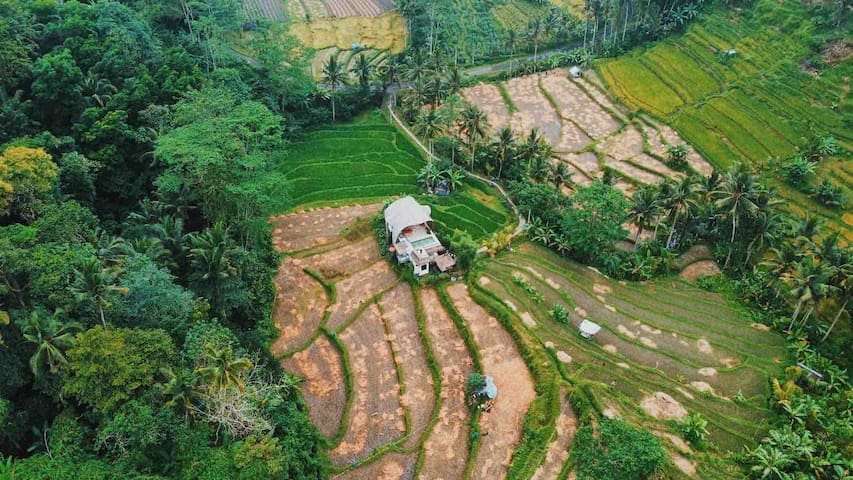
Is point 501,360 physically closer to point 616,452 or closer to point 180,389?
point 616,452

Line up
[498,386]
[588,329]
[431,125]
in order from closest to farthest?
[498,386], [588,329], [431,125]

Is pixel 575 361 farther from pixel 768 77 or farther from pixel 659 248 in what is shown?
pixel 768 77

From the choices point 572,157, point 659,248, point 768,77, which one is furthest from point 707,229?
point 768,77

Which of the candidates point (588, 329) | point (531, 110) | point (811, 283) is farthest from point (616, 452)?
point (531, 110)

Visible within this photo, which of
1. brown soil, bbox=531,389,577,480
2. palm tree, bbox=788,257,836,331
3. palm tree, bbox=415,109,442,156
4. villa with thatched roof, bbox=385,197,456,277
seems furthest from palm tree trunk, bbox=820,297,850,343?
palm tree, bbox=415,109,442,156

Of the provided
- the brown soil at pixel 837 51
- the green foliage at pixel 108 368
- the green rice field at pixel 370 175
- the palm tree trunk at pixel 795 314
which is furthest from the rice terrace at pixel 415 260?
the palm tree trunk at pixel 795 314

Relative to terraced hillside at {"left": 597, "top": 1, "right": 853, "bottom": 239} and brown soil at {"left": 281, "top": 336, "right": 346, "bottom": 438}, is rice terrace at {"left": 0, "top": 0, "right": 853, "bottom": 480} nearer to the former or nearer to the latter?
brown soil at {"left": 281, "top": 336, "right": 346, "bottom": 438}
